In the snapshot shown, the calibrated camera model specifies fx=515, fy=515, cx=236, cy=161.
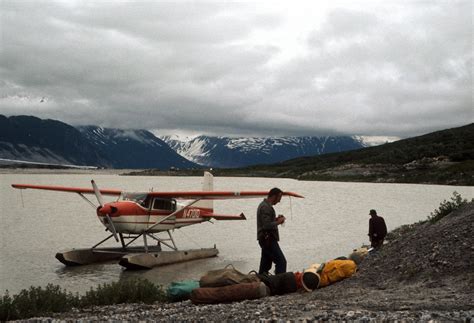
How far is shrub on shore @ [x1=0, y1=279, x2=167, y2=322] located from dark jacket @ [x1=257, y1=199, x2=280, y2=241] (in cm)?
255

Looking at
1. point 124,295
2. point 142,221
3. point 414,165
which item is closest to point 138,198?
point 142,221

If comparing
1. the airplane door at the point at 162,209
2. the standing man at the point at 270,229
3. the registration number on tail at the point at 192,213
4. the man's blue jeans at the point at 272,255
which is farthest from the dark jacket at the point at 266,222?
the registration number on tail at the point at 192,213

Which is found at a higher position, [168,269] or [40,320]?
[40,320]

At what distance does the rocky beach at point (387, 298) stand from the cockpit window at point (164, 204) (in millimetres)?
9179

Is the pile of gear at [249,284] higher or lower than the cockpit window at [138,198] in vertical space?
lower

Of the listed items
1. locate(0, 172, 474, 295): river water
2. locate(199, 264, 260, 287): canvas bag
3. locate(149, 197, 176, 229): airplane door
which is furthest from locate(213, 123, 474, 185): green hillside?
locate(199, 264, 260, 287): canvas bag

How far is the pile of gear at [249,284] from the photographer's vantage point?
9227 millimetres

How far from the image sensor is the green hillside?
3841 inches

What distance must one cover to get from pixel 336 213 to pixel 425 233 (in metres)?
32.2

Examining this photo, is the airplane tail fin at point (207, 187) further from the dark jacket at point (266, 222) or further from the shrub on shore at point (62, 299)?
the dark jacket at point (266, 222)

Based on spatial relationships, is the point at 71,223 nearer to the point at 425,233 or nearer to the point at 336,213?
Answer: the point at 336,213

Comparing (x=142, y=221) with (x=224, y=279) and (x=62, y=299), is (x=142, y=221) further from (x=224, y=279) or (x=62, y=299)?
(x=224, y=279)

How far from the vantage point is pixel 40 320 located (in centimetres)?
815

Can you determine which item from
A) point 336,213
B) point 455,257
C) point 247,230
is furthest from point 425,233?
point 336,213
